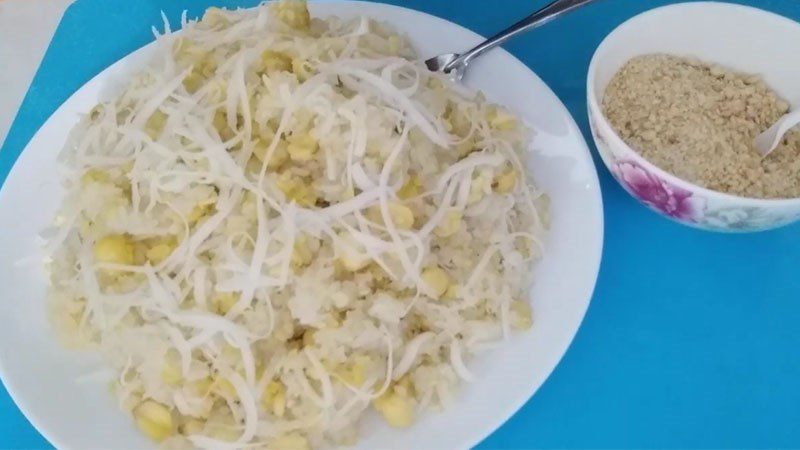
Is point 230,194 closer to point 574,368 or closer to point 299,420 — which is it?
point 299,420

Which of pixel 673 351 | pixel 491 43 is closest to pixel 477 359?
pixel 673 351

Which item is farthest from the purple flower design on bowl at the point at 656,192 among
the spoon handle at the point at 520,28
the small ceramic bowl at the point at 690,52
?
the spoon handle at the point at 520,28

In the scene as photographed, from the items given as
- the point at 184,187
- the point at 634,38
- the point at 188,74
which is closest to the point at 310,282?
the point at 184,187

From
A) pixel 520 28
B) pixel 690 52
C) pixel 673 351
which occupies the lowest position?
pixel 673 351

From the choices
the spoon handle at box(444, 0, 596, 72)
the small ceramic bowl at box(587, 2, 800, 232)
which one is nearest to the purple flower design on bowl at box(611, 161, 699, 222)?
the small ceramic bowl at box(587, 2, 800, 232)

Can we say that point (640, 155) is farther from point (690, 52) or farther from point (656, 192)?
point (690, 52)

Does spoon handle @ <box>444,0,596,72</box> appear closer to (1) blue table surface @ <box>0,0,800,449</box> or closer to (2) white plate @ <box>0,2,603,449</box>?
(2) white plate @ <box>0,2,603,449</box>

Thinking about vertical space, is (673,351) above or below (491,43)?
below
